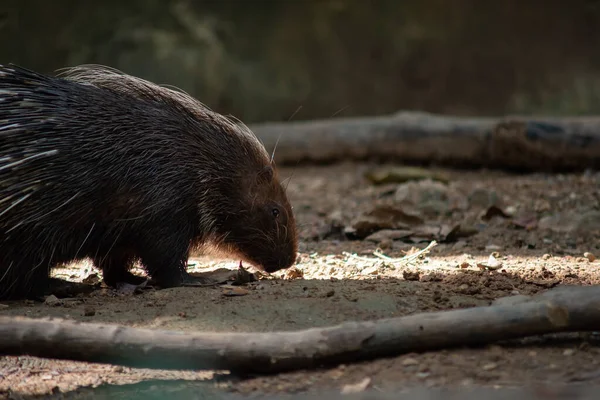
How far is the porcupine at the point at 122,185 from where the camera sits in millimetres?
4195

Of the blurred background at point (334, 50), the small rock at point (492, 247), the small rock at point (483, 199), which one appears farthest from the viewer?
the blurred background at point (334, 50)

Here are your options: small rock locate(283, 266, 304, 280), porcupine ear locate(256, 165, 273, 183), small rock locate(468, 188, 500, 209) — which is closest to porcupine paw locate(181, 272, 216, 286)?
small rock locate(283, 266, 304, 280)

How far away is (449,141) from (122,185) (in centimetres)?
486

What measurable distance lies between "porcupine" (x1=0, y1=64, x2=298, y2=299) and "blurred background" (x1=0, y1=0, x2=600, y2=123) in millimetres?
6033

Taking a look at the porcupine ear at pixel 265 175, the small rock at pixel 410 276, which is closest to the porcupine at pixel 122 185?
the porcupine ear at pixel 265 175

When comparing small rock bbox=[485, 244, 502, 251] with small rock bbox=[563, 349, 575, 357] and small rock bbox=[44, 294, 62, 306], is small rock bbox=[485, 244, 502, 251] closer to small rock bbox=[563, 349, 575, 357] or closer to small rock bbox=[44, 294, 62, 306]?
small rock bbox=[563, 349, 575, 357]

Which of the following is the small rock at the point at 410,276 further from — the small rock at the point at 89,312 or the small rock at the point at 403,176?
the small rock at the point at 403,176

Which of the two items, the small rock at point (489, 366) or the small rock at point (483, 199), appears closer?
the small rock at point (489, 366)

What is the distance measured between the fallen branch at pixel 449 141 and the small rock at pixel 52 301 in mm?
3926

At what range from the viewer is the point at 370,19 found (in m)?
10.7

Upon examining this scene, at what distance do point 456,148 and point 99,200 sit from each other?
197 inches

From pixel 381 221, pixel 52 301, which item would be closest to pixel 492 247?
Answer: pixel 381 221

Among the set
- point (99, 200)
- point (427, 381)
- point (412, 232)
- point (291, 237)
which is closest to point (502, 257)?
point (412, 232)

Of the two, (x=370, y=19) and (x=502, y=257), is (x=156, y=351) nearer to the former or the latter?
(x=502, y=257)
